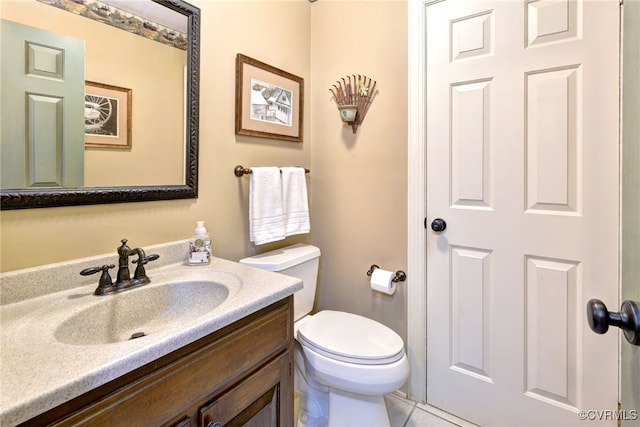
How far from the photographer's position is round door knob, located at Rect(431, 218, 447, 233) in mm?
1454

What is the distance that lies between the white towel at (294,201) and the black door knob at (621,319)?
1.20m

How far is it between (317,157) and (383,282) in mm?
822

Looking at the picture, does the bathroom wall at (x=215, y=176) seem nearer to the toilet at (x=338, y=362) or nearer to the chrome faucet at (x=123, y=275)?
the chrome faucet at (x=123, y=275)

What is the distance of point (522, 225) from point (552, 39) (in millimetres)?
724

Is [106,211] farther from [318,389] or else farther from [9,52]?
[318,389]

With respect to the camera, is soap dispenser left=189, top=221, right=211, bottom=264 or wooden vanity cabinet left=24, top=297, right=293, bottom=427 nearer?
wooden vanity cabinet left=24, top=297, right=293, bottom=427

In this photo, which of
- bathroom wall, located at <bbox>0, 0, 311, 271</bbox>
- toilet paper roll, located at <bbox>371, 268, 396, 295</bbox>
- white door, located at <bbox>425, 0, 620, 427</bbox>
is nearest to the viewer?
bathroom wall, located at <bbox>0, 0, 311, 271</bbox>

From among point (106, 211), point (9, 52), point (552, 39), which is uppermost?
point (552, 39)

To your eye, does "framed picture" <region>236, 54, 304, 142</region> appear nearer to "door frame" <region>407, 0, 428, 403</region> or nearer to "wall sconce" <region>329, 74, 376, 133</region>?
"wall sconce" <region>329, 74, 376, 133</region>

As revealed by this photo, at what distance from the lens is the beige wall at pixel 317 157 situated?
1148 millimetres

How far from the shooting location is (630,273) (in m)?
0.56

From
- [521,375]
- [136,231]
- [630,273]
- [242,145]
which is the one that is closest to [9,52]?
[136,231]

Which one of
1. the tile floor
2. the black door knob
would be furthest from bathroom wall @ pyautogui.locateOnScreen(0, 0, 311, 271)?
the black door knob

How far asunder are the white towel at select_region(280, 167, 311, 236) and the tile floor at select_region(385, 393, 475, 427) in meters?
0.99
